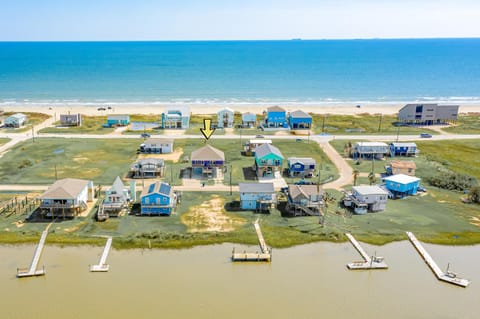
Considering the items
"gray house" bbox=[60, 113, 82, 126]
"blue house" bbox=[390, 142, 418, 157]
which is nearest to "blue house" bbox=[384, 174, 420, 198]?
"blue house" bbox=[390, 142, 418, 157]

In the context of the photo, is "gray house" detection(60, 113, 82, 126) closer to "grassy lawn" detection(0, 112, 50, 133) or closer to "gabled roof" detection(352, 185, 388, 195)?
"grassy lawn" detection(0, 112, 50, 133)

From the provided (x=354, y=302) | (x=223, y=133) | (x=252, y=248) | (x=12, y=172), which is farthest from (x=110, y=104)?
(x=354, y=302)

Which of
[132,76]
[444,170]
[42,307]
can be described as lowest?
[42,307]

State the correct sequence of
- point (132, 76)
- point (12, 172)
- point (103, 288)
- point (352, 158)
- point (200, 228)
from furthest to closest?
point (132, 76) → point (352, 158) → point (12, 172) → point (200, 228) → point (103, 288)

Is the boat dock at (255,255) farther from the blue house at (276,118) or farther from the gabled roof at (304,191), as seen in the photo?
the blue house at (276,118)

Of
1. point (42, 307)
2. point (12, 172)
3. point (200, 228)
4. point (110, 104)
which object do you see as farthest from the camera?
point (110, 104)

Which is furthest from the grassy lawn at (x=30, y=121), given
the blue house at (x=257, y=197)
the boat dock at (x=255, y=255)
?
the boat dock at (x=255, y=255)

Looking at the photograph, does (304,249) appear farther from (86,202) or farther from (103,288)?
(86,202)
